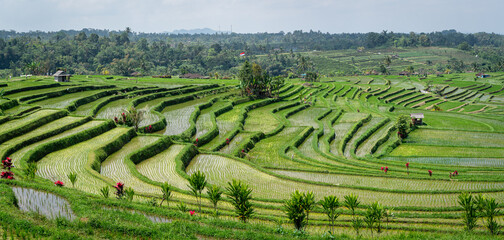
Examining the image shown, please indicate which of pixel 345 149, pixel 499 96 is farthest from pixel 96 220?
pixel 499 96

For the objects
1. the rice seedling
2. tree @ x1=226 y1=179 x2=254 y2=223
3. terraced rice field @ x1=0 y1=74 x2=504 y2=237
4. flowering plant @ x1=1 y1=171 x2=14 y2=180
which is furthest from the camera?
terraced rice field @ x1=0 y1=74 x2=504 y2=237

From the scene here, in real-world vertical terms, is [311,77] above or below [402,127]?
above

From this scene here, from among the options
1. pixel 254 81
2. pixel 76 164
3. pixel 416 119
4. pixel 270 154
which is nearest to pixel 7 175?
pixel 76 164

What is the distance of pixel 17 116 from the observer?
102ft

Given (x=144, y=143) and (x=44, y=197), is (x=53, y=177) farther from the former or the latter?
(x=144, y=143)

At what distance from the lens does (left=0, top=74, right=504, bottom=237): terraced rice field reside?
2033 cm

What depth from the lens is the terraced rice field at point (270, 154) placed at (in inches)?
800

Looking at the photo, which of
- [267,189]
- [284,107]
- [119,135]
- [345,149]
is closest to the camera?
[267,189]

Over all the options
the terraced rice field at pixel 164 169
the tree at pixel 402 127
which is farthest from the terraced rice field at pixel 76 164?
the tree at pixel 402 127

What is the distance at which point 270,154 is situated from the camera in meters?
32.5

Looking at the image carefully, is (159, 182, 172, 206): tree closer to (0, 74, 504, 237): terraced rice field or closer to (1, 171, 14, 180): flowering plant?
(0, 74, 504, 237): terraced rice field

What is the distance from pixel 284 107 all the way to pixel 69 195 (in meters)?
41.2

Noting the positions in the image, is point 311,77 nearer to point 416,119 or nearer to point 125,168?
point 416,119

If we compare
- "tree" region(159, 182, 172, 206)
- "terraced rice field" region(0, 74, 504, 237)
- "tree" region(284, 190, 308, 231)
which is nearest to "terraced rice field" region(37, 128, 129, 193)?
"terraced rice field" region(0, 74, 504, 237)
